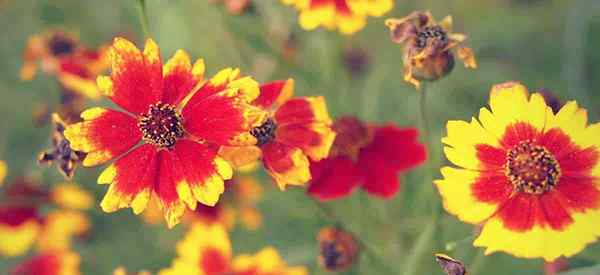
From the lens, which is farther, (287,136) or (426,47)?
(287,136)

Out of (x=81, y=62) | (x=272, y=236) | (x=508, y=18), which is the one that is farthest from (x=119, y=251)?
(x=508, y=18)

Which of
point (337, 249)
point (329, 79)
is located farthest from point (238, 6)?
point (337, 249)

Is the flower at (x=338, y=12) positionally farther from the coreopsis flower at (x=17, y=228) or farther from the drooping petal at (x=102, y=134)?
the coreopsis flower at (x=17, y=228)

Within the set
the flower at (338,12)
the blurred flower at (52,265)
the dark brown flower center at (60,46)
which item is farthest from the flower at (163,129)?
the dark brown flower center at (60,46)

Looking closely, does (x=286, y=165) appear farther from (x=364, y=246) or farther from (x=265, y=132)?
(x=364, y=246)

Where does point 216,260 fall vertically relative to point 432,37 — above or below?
below

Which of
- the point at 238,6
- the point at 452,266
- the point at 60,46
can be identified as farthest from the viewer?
the point at 60,46

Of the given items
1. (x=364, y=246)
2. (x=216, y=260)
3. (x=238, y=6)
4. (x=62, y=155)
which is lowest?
(x=62, y=155)

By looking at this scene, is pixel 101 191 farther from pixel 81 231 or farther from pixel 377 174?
pixel 377 174
